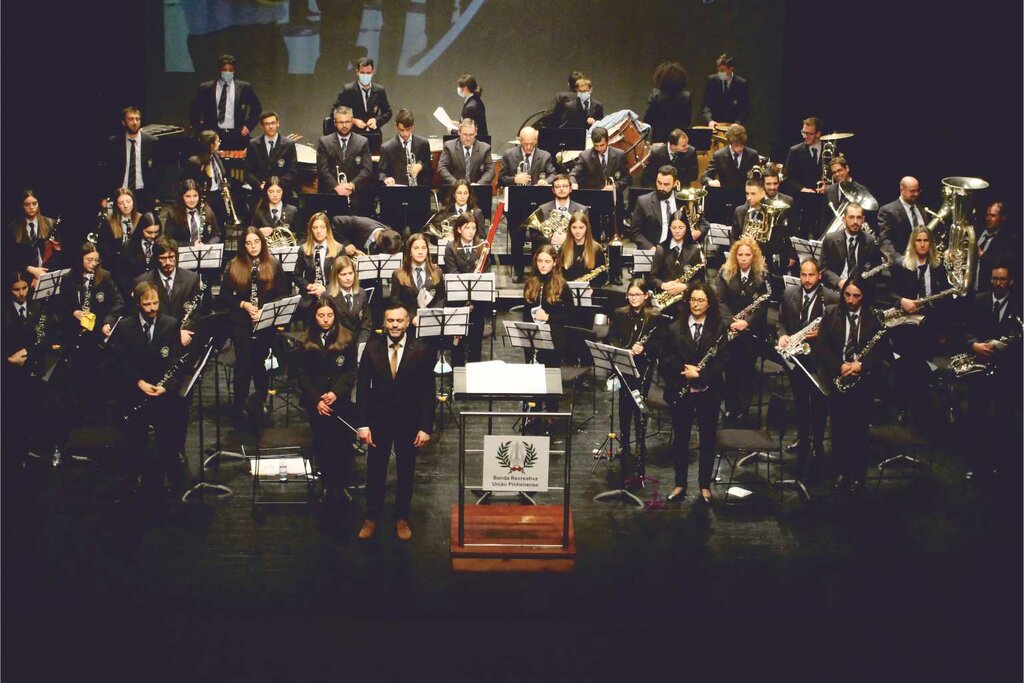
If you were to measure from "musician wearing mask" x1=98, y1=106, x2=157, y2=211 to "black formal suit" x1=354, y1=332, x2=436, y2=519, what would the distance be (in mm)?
4981

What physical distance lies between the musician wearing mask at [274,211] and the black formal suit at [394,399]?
3.34 metres

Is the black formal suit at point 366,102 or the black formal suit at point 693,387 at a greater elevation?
the black formal suit at point 366,102

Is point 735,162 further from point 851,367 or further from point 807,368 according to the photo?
point 851,367

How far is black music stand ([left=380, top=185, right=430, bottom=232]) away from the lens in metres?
11.4

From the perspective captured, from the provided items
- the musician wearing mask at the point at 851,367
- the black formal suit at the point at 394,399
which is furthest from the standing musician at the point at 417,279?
the musician wearing mask at the point at 851,367

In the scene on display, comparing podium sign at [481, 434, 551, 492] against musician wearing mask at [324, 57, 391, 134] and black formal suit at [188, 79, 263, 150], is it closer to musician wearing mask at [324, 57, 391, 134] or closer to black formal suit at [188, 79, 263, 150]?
musician wearing mask at [324, 57, 391, 134]

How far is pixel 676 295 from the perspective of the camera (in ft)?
32.6

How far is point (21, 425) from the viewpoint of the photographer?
8.81 meters

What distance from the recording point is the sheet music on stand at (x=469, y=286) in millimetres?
9594

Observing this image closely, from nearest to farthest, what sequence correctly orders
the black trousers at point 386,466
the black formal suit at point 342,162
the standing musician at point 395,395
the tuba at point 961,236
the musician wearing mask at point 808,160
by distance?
the standing musician at point 395,395, the black trousers at point 386,466, the tuba at point 961,236, the black formal suit at point 342,162, the musician wearing mask at point 808,160

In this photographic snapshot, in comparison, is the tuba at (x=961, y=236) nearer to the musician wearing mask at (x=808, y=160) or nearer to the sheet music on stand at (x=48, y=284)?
the musician wearing mask at (x=808, y=160)

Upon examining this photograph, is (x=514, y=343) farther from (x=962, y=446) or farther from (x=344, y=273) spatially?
(x=962, y=446)

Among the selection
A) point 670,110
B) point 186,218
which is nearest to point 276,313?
point 186,218

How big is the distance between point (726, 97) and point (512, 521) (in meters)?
7.43
